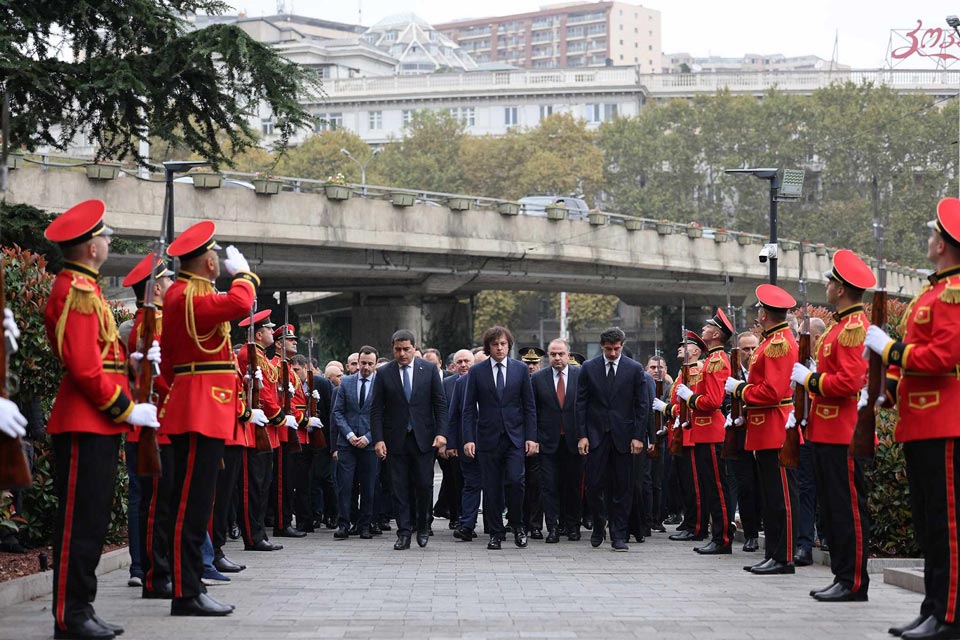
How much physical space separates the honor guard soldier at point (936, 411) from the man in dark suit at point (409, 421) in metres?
7.41

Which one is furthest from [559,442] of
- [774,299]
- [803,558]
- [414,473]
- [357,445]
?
[774,299]

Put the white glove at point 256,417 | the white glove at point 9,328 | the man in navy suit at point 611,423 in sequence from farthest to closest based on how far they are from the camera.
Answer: the man in navy suit at point 611,423, the white glove at point 256,417, the white glove at point 9,328

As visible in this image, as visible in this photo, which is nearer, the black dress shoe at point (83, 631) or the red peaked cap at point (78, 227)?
the black dress shoe at point (83, 631)

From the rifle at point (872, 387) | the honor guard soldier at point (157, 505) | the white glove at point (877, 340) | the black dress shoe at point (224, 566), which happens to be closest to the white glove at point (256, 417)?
the black dress shoe at point (224, 566)

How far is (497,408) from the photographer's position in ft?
53.7

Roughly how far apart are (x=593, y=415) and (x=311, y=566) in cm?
384

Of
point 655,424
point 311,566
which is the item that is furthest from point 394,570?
point 655,424

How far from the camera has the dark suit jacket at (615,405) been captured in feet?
52.4

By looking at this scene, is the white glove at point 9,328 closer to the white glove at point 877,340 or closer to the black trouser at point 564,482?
the white glove at point 877,340

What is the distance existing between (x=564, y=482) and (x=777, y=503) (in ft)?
15.3

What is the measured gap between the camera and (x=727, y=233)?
5350 cm

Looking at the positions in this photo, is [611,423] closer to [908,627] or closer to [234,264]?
[234,264]

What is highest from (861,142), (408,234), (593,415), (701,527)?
(861,142)

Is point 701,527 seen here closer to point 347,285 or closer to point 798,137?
point 347,285
